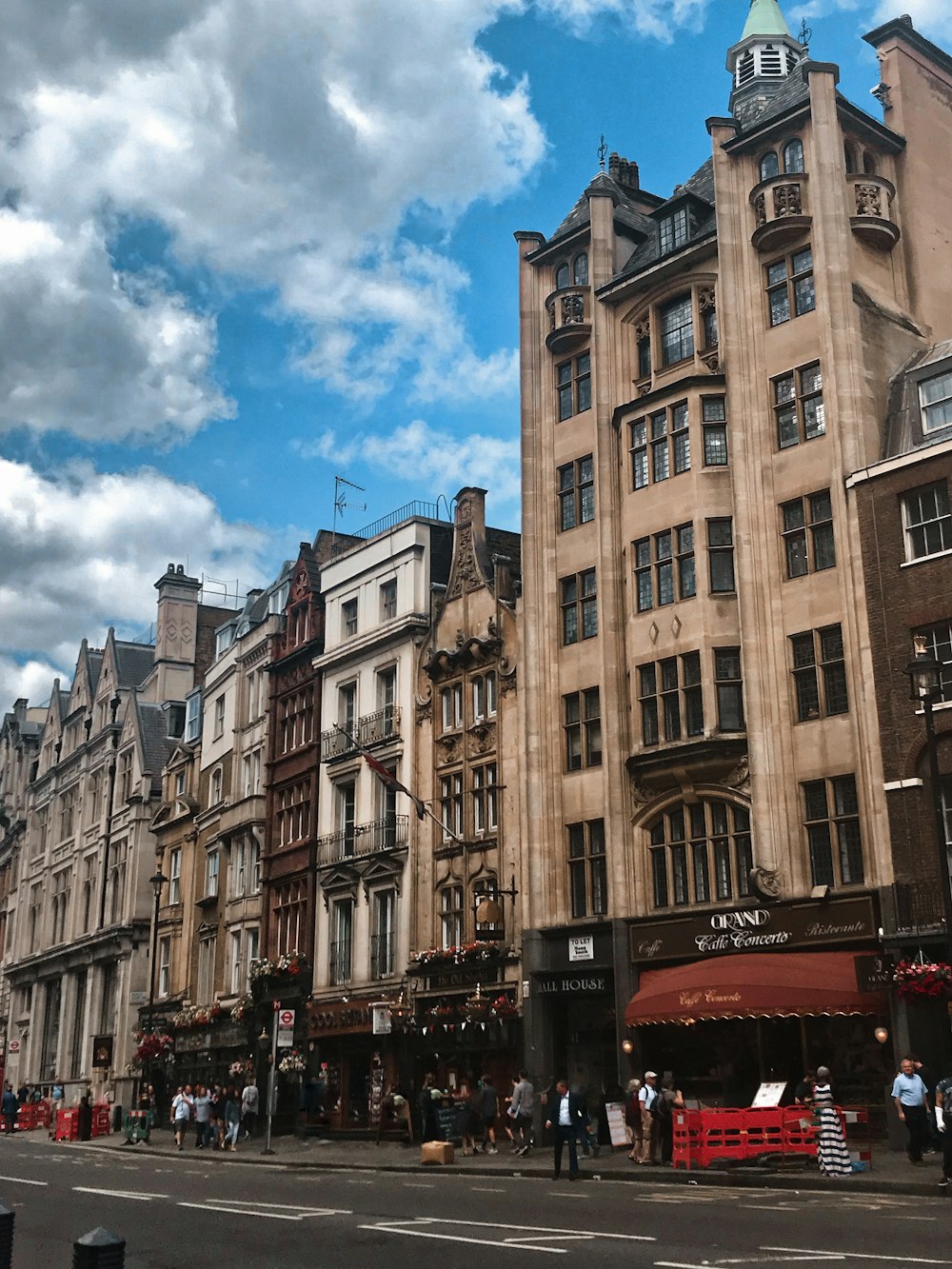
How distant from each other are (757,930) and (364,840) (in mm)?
16892

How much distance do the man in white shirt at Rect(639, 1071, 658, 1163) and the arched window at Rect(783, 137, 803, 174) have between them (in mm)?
21599

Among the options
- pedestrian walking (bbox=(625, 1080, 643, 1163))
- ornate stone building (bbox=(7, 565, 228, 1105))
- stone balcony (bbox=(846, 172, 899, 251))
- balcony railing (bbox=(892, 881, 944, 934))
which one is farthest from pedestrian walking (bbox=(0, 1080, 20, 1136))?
stone balcony (bbox=(846, 172, 899, 251))

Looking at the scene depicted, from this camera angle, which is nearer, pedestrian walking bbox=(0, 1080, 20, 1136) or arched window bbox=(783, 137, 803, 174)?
arched window bbox=(783, 137, 803, 174)

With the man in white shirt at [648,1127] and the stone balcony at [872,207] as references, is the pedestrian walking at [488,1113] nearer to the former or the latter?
the man in white shirt at [648,1127]

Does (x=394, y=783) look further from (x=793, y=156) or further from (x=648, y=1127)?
(x=793, y=156)

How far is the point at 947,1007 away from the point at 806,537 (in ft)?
35.3

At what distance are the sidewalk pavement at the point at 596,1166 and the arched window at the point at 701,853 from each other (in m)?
6.04

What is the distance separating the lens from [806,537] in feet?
107

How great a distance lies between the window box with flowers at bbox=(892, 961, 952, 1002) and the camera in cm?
2595

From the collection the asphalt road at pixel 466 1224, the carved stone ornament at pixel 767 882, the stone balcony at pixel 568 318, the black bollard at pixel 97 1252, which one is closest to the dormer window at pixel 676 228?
the stone balcony at pixel 568 318

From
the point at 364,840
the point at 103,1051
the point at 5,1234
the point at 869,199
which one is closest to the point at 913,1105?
the point at 5,1234

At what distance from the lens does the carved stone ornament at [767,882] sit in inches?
1213

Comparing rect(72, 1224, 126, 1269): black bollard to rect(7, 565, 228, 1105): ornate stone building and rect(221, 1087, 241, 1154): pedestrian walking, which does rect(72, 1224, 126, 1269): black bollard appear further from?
rect(7, 565, 228, 1105): ornate stone building

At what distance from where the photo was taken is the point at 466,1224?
1619 cm
